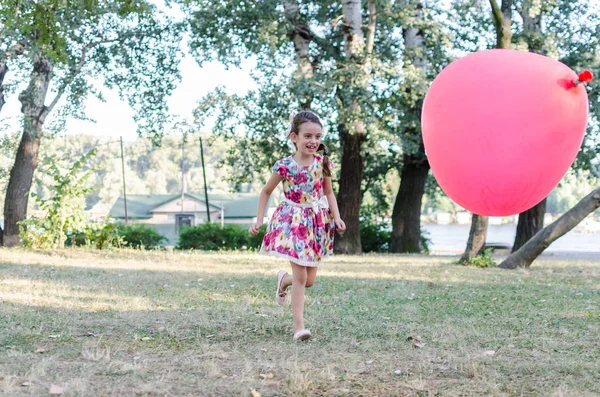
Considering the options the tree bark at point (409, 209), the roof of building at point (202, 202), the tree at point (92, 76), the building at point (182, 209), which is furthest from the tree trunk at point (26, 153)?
the building at point (182, 209)

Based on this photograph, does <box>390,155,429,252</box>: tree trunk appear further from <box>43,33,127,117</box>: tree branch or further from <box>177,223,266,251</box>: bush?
<box>43,33,127,117</box>: tree branch

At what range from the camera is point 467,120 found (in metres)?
4.71

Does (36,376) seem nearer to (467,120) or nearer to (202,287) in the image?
(467,120)

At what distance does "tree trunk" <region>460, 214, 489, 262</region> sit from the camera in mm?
12133

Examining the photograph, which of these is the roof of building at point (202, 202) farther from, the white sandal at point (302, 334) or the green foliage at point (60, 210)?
the white sandal at point (302, 334)

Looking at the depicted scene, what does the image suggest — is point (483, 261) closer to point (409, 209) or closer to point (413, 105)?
point (413, 105)

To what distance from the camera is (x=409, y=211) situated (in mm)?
18953

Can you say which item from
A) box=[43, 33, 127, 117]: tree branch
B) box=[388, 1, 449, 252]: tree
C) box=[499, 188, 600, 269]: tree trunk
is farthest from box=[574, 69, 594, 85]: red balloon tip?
box=[43, 33, 127, 117]: tree branch

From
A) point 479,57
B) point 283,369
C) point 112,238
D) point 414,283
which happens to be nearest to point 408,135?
point 112,238

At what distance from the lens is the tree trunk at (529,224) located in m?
17.2

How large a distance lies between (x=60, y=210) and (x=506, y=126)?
32.8 feet

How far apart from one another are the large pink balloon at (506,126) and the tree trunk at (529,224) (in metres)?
12.7

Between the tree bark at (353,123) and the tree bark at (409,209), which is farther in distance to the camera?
the tree bark at (409,209)

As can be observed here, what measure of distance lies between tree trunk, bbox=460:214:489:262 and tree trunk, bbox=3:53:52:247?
29.7ft
